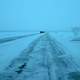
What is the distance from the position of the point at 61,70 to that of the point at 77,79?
853 millimetres

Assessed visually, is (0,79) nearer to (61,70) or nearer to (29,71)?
(29,71)

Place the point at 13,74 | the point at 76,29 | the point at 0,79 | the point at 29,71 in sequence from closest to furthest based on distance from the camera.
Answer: the point at 0,79 < the point at 13,74 < the point at 29,71 < the point at 76,29

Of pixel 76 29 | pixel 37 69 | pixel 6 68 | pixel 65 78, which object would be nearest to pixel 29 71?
pixel 37 69

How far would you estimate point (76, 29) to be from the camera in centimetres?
2614

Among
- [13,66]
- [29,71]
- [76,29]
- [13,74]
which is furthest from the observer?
[76,29]

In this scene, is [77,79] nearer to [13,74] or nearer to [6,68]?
Result: [13,74]

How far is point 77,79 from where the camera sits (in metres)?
4.20

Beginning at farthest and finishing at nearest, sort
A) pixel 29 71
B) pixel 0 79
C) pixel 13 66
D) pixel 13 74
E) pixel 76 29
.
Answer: pixel 76 29
pixel 13 66
pixel 29 71
pixel 13 74
pixel 0 79

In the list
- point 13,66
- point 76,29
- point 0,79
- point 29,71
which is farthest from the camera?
point 76,29

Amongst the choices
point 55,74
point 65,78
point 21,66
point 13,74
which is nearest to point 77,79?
point 65,78

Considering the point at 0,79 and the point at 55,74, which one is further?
the point at 55,74

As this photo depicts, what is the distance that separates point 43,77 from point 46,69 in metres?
0.80

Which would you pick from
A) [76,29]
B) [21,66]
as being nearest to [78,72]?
[21,66]

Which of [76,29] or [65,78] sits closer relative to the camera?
[65,78]
